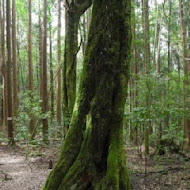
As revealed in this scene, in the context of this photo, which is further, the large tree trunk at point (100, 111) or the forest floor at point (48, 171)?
the forest floor at point (48, 171)

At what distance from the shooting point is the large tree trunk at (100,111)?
5.30 m

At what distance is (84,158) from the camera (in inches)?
211

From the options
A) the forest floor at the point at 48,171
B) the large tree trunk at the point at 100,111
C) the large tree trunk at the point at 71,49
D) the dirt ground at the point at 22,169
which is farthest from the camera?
the large tree trunk at the point at 71,49

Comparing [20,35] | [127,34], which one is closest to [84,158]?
[127,34]

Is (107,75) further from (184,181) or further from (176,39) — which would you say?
(176,39)

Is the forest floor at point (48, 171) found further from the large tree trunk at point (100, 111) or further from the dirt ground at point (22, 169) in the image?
the large tree trunk at point (100, 111)

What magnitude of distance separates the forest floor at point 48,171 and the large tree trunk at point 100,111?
6.31 ft

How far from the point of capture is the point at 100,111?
5.38m

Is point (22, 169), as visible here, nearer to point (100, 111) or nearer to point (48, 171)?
point (48, 171)

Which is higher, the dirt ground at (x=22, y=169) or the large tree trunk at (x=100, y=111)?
the large tree trunk at (x=100, y=111)

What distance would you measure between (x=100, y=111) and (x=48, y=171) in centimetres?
498

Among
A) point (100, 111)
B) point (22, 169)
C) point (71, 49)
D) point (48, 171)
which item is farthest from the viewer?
point (71, 49)

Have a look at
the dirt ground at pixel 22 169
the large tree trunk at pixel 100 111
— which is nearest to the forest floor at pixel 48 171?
the dirt ground at pixel 22 169

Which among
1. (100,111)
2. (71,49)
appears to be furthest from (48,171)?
(100,111)
